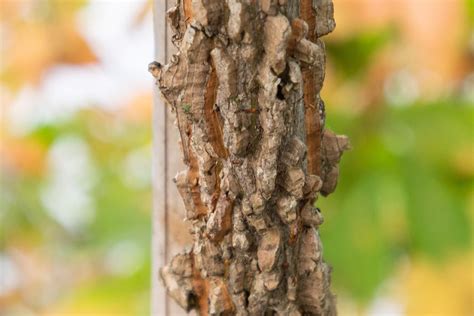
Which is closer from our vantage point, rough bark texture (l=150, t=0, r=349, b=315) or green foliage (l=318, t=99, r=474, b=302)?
rough bark texture (l=150, t=0, r=349, b=315)

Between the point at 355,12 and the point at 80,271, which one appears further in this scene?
the point at 80,271

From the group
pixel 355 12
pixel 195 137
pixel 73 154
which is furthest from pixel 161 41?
pixel 73 154

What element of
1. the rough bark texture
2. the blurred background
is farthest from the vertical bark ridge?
the blurred background

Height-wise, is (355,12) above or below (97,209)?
above

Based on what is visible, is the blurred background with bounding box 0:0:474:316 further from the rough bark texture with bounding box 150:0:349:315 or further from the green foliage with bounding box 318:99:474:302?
the rough bark texture with bounding box 150:0:349:315

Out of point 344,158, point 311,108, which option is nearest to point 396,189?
point 344,158

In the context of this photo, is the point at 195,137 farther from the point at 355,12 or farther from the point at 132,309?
the point at 132,309
